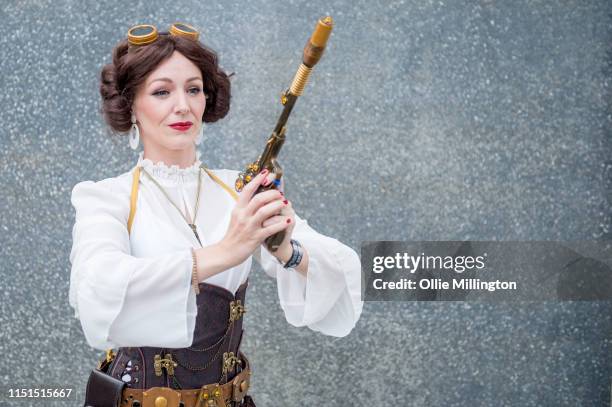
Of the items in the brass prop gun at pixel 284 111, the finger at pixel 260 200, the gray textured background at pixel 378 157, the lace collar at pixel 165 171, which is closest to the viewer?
the brass prop gun at pixel 284 111

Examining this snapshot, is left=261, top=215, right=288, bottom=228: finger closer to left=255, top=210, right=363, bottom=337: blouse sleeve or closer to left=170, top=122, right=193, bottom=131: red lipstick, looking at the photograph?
left=255, top=210, right=363, bottom=337: blouse sleeve

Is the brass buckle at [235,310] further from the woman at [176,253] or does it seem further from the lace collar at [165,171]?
the lace collar at [165,171]

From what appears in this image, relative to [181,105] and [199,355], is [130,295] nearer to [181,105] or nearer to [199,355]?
[199,355]

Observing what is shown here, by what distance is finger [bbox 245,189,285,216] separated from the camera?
1.56 meters

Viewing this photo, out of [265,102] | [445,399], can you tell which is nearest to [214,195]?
[265,102]

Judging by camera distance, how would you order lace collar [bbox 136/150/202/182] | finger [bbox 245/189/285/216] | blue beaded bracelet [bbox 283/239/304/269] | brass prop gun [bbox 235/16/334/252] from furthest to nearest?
lace collar [bbox 136/150/202/182] < blue beaded bracelet [bbox 283/239/304/269] < finger [bbox 245/189/285/216] < brass prop gun [bbox 235/16/334/252]

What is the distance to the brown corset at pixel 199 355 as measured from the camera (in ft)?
5.80

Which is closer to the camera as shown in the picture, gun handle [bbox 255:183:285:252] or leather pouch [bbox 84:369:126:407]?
gun handle [bbox 255:183:285:252]

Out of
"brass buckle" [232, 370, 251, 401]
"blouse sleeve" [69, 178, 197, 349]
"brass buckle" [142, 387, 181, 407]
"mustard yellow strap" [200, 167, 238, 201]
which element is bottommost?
"brass buckle" [142, 387, 181, 407]

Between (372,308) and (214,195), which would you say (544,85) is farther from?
(214,195)

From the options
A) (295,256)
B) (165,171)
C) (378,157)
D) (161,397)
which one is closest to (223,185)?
(165,171)

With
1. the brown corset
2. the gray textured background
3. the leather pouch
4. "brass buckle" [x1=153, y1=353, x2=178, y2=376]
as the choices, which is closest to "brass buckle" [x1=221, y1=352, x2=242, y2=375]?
the brown corset

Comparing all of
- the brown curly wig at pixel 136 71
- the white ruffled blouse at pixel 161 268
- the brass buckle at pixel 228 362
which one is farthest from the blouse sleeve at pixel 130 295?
the brown curly wig at pixel 136 71

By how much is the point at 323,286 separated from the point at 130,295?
46 centimetres
